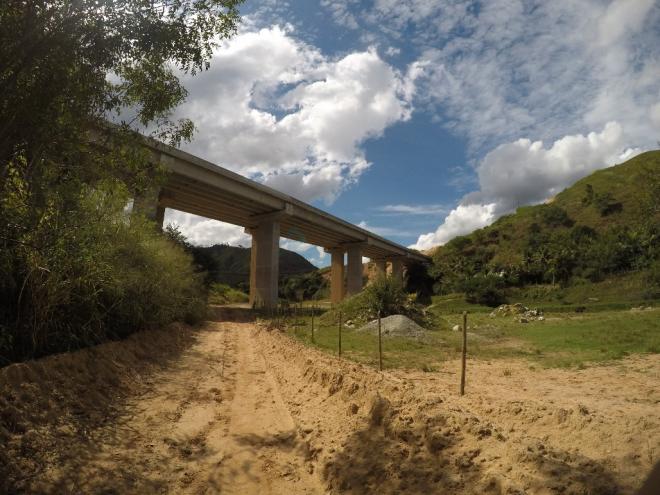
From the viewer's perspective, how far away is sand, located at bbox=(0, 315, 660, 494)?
437 cm

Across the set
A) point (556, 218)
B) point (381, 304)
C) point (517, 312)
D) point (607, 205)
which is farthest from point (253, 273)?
point (607, 205)

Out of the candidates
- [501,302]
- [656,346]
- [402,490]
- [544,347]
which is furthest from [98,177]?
[501,302]

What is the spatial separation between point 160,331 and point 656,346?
17039 mm

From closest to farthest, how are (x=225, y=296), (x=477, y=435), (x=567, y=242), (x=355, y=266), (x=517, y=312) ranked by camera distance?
1. (x=477, y=435)
2. (x=517, y=312)
3. (x=225, y=296)
4. (x=355, y=266)
5. (x=567, y=242)

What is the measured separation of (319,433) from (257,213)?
33.3 m

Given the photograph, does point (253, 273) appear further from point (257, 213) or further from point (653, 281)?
point (653, 281)

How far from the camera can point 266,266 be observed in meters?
37.3

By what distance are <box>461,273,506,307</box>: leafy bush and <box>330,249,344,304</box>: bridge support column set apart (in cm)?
1680

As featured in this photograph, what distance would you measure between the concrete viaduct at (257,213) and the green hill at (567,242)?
18604 mm

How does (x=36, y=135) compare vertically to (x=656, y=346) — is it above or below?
above

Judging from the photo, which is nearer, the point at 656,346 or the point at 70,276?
the point at 70,276

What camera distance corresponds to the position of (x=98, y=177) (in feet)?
25.5

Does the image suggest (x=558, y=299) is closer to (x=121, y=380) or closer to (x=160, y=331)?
(x=160, y=331)

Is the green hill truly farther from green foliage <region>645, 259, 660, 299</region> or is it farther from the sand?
the sand
